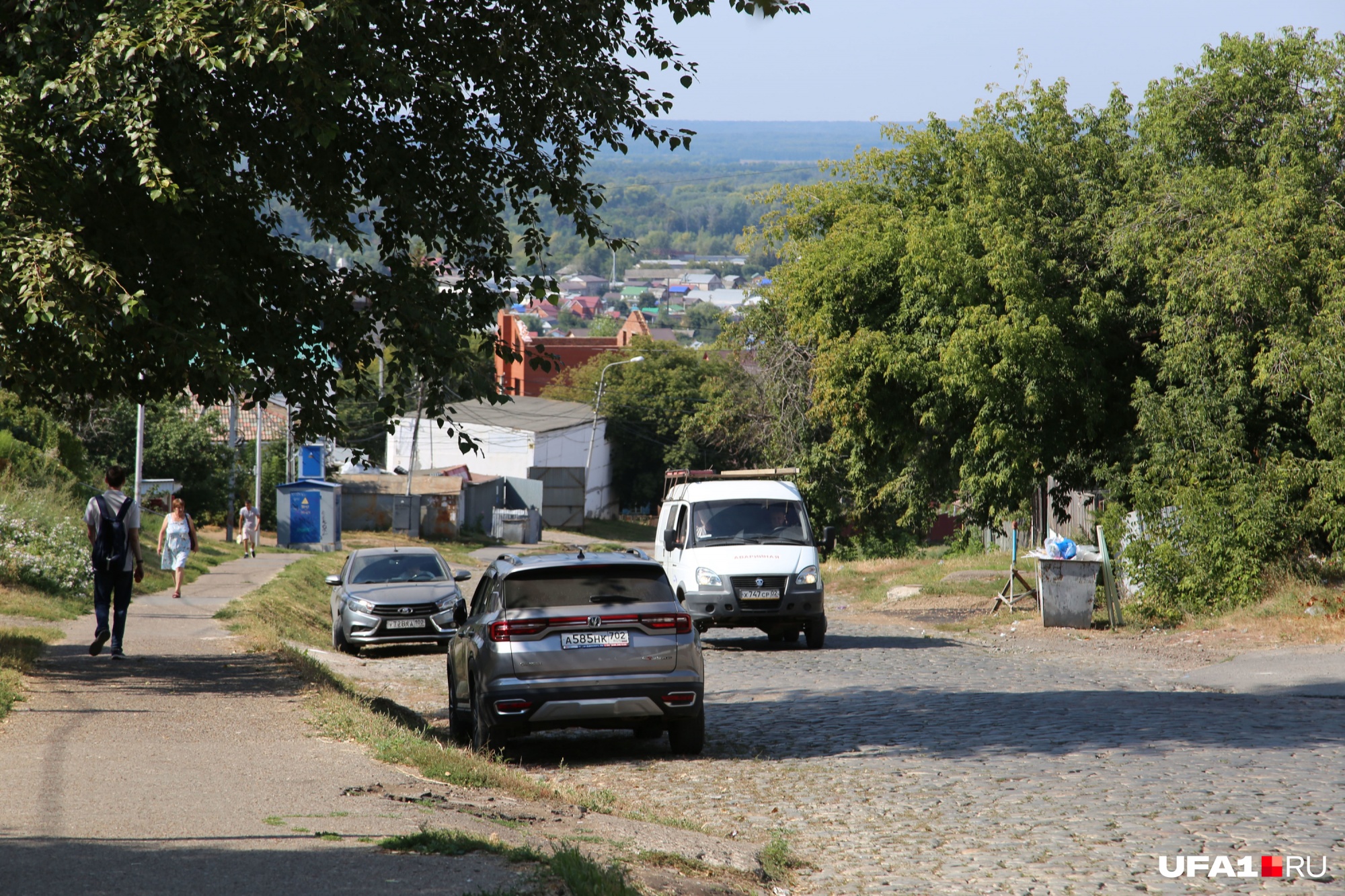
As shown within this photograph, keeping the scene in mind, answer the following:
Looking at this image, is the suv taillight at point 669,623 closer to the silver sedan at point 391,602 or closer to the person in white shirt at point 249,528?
the silver sedan at point 391,602

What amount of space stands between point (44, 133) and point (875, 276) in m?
17.2

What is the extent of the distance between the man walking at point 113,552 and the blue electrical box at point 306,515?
31.4 meters

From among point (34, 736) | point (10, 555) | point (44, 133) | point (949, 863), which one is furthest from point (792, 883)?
point (10, 555)

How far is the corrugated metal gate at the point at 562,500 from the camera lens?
2724 inches

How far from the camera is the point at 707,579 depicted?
17.6m

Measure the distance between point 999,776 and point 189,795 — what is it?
5226 millimetres

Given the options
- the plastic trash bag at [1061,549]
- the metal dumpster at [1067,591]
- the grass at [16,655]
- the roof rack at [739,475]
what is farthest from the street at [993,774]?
the roof rack at [739,475]

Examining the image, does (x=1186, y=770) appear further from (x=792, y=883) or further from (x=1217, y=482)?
(x=1217, y=482)

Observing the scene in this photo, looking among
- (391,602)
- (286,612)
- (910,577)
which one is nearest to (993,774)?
(391,602)

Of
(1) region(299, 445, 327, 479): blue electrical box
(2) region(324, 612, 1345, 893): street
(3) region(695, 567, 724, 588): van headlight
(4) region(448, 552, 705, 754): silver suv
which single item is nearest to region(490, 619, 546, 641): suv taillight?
(4) region(448, 552, 705, 754): silver suv

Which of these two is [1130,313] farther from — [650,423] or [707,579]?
[650,423]

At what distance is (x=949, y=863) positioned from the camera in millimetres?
6484

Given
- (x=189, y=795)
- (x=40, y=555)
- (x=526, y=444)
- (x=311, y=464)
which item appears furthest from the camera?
(x=526, y=444)

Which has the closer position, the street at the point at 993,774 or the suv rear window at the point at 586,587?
the street at the point at 993,774
